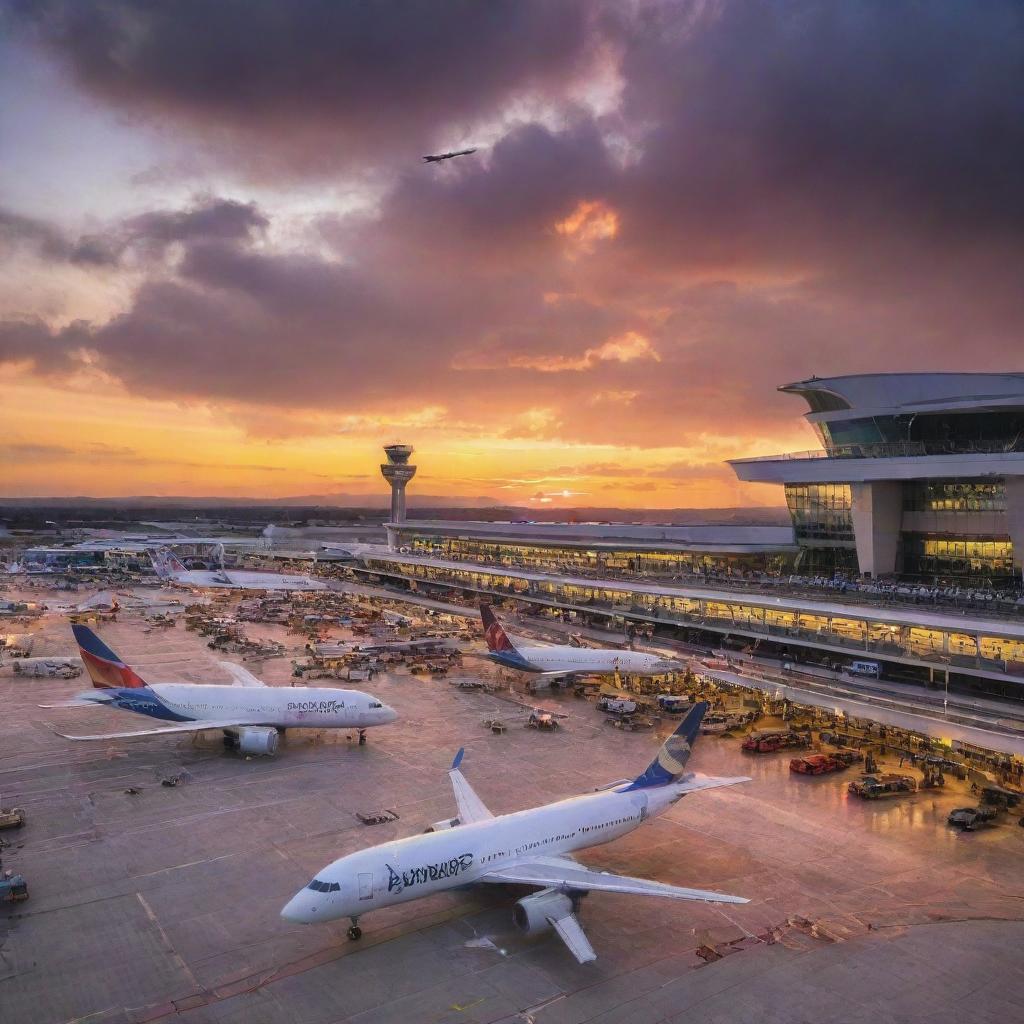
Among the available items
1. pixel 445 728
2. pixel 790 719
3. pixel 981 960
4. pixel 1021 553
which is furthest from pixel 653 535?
pixel 981 960

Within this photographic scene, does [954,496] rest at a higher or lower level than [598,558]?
higher

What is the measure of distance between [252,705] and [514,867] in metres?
27.2

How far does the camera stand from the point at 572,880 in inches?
1094

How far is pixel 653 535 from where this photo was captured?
123 meters

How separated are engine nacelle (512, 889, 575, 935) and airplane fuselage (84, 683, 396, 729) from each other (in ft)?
89.5

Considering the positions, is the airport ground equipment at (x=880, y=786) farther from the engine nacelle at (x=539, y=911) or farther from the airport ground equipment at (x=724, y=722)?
the engine nacelle at (x=539, y=911)

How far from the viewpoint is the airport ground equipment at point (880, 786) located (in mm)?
42188

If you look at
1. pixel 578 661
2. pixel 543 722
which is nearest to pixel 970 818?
pixel 543 722

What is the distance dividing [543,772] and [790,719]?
75.5 feet

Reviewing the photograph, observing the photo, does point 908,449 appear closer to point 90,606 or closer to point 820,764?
point 820,764

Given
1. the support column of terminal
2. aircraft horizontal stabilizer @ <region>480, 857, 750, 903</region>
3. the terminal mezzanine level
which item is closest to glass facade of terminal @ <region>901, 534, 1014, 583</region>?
the support column of terminal

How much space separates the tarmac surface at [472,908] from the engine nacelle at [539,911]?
3.70ft

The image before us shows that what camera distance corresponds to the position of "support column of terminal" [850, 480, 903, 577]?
281ft

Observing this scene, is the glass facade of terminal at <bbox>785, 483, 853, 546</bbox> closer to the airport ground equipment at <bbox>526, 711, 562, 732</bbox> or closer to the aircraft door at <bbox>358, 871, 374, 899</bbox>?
the airport ground equipment at <bbox>526, 711, 562, 732</bbox>
